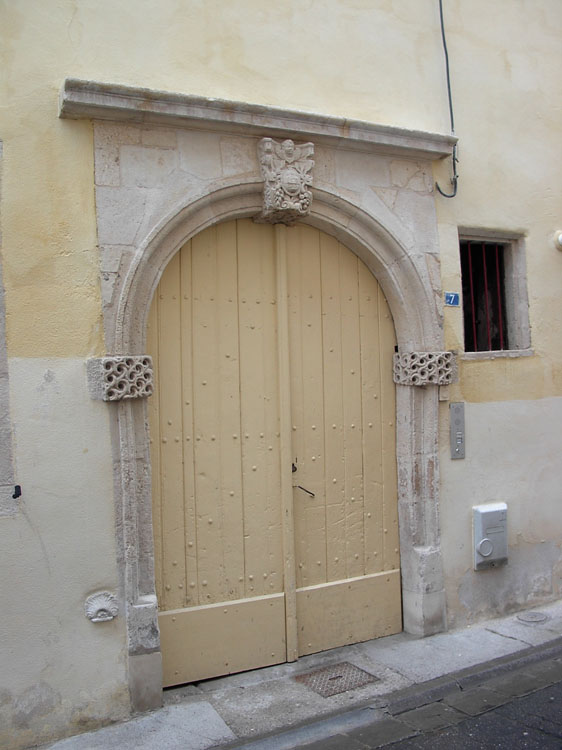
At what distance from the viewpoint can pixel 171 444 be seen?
163 inches

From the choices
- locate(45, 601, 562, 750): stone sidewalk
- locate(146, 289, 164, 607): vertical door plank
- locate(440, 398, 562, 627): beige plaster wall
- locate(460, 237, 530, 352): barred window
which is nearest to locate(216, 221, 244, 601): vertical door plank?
locate(146, 289, 164, 607): vertical door plank

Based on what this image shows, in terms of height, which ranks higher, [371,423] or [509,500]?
[371,423]

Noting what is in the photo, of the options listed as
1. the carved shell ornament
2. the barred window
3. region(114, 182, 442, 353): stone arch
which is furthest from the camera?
the barred window

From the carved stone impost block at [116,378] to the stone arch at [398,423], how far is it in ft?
0.25

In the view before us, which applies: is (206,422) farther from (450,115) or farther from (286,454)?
(450,115)

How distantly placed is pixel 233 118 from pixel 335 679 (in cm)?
342

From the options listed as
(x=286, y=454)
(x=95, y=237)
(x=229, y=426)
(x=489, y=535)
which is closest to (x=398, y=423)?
(x=286, y=454)

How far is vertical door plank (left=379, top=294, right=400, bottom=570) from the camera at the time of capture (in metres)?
4.86

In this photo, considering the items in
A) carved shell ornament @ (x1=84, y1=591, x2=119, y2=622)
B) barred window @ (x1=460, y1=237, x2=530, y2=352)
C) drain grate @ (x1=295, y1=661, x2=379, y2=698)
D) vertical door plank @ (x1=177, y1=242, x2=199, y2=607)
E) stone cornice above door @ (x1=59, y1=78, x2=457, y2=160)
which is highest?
stone cornice above door @ (x1=59, y1=78, x2=457, y2=160)

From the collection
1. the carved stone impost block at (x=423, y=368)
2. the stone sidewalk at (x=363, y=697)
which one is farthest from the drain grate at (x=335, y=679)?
the carved stone impost block at (x=423, y=368)

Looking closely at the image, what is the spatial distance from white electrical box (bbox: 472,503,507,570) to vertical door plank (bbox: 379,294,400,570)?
1.94 feet

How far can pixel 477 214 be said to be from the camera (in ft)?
16.8

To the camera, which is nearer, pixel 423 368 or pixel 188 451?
pixel 188 451

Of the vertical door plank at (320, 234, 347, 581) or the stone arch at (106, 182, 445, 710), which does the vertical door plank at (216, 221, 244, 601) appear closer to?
the stone arch at (106, 182, 445, 710)
